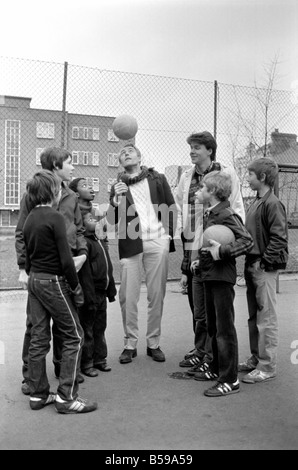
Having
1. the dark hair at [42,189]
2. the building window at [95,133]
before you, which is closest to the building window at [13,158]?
the building window at [95,133]

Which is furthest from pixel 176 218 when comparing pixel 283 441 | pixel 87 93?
pixel 87 93

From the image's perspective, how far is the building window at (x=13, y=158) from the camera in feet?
29.7

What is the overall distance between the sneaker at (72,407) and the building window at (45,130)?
16.7 feet

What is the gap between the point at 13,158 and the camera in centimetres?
1348

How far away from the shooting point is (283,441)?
111 inches

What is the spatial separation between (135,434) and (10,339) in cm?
263

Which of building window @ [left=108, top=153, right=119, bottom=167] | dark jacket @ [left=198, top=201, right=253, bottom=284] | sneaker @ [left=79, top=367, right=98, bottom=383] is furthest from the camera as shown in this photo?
building window @ [left=108, top=153, right=119, bottom=167]

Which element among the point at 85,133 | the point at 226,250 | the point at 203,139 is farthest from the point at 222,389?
the point at 85,133

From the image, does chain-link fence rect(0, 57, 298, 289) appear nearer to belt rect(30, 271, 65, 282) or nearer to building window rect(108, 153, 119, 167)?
building window rect(108, 153, 119, 167)

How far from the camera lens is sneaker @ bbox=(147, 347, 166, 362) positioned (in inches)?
176

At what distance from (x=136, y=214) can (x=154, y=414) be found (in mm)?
1907

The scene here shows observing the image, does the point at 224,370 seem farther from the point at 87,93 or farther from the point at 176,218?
the point at 87,93

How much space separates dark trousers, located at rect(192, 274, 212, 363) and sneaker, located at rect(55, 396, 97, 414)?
46.3 inches

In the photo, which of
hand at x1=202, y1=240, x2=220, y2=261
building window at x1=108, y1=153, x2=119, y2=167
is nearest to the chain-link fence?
building window at x1=108, y1=153, x2=119, y2=167
